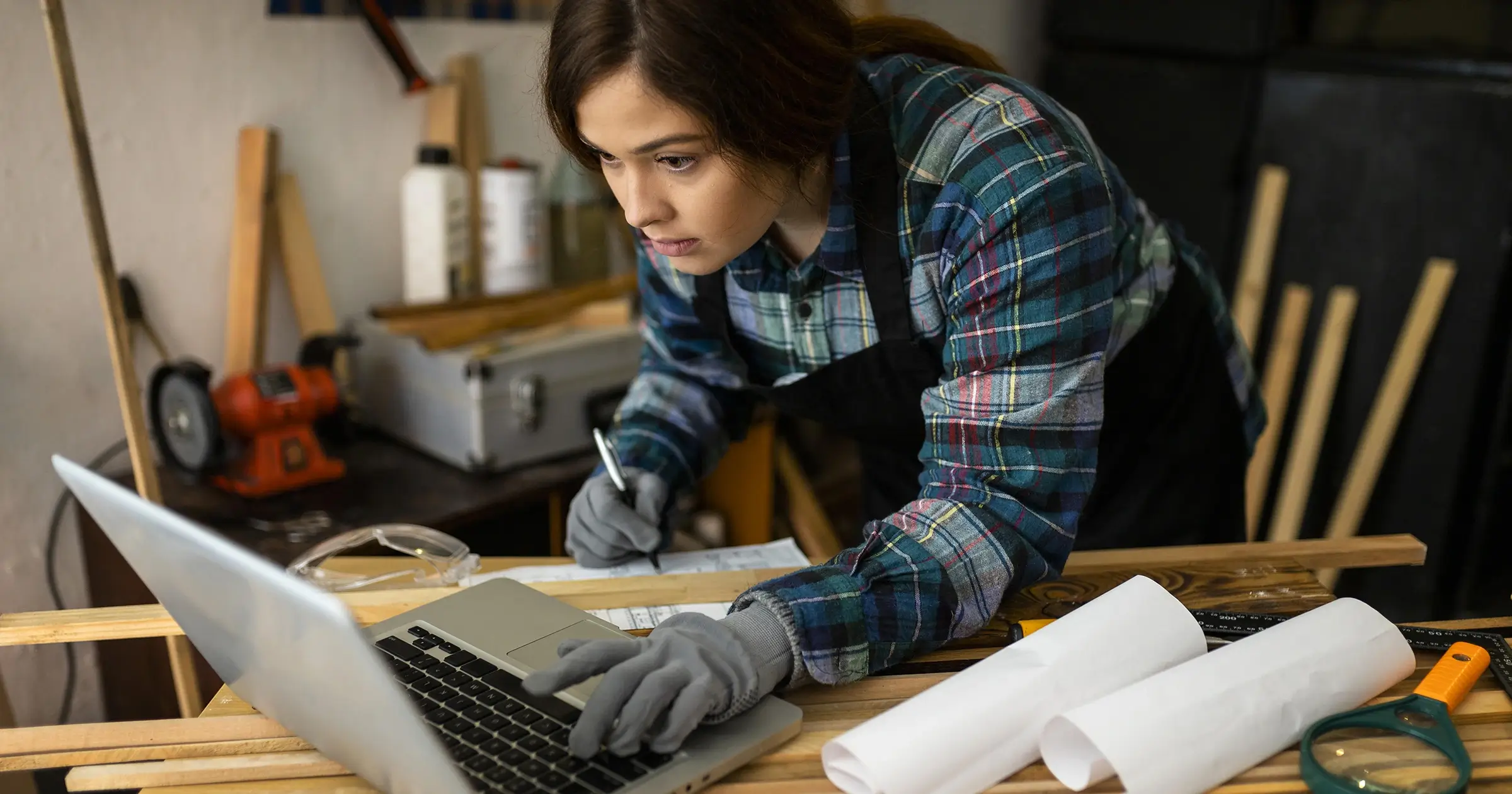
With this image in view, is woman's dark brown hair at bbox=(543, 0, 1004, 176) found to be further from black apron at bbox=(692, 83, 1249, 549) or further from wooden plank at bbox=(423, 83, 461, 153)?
wooden plank at bbox=(423, 83, 461, 153)

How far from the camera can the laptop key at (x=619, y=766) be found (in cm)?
76

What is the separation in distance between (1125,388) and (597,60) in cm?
71

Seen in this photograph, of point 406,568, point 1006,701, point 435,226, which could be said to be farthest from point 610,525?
point 435,226

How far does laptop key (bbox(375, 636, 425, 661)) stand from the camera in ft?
2.96

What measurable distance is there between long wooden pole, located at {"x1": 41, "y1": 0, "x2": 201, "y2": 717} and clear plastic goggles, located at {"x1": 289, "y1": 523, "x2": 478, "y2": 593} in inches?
8.7

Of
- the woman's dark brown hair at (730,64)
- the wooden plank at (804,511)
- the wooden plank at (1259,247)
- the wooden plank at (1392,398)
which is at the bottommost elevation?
the wooden plank at (804,511)

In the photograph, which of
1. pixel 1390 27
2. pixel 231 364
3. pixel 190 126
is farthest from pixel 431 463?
pixel 1390 27

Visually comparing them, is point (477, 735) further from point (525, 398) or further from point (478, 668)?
point (525, 398)

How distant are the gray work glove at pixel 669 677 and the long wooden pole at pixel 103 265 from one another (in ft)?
2.14

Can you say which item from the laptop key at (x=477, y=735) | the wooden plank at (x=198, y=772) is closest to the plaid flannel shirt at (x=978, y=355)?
the laptop key at (x=477, y=735)

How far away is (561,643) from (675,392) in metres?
0.54

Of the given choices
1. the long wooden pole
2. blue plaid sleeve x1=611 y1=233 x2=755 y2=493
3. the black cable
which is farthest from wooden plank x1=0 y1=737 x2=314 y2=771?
the black cable

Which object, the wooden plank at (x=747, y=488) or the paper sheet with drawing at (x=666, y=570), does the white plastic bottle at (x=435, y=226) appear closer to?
the wooden plank at (x=747, y=488)

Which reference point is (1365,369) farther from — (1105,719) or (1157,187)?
(1105,719)
